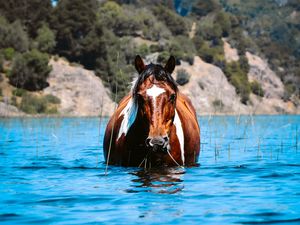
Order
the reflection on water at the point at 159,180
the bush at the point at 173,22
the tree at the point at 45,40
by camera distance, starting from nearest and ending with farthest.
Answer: the reflection on water at the point at 159,180 < the tree at the point at 45,40 < the bush at the point at 173,22

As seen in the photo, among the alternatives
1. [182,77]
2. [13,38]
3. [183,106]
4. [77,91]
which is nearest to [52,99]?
[77,91]

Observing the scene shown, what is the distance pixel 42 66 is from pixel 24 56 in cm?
212

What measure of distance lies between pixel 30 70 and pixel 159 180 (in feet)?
170

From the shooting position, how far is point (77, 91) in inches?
2438

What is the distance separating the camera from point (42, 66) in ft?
194

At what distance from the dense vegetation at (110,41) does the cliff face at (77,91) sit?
1.55 meters

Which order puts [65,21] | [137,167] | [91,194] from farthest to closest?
[65,21] < [137,167] < [91,194]

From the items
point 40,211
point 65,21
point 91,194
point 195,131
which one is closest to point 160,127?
point 91,194

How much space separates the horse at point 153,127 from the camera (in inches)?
331

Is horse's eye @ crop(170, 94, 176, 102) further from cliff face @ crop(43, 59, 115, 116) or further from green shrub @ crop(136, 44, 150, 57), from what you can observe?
green shrub @ crop(136, 44, 150, 57)

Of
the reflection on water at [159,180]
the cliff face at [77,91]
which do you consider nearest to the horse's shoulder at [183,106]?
the reflection on water at [159,180]

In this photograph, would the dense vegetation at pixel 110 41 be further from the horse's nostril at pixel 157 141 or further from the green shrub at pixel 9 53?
the horse's nostril at pixel 157 141

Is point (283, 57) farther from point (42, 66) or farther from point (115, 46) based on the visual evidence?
point (42, 66)

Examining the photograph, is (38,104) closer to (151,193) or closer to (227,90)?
(227,90)
